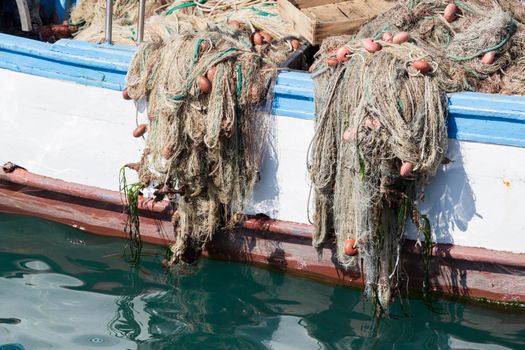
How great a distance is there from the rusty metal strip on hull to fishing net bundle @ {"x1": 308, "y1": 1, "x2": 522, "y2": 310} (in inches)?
7.7

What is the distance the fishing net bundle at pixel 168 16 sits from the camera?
5629 mm

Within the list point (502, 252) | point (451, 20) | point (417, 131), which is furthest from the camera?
point (451, 20)

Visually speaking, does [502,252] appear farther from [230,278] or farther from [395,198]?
[230,278]

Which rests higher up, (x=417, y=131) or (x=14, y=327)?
(x=417, y=131)

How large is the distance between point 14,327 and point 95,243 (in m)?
1.04

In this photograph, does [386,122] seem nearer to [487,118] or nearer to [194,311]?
[487,118]

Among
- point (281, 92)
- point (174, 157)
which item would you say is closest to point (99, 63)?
point (174, 157)

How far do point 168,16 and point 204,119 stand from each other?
116cm

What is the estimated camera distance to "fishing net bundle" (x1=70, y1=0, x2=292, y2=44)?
5629 millimetres

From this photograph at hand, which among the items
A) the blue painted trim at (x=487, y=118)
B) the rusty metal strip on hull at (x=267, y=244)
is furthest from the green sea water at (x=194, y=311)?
the blue painted trim at (x=487, y=118)

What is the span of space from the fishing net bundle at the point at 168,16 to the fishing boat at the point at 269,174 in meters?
0.45

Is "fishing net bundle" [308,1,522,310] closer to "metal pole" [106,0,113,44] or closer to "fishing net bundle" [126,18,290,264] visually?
"fishing net bundle" [126,18,290,264]

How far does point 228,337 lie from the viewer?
4887mm

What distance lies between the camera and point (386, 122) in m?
4.49
